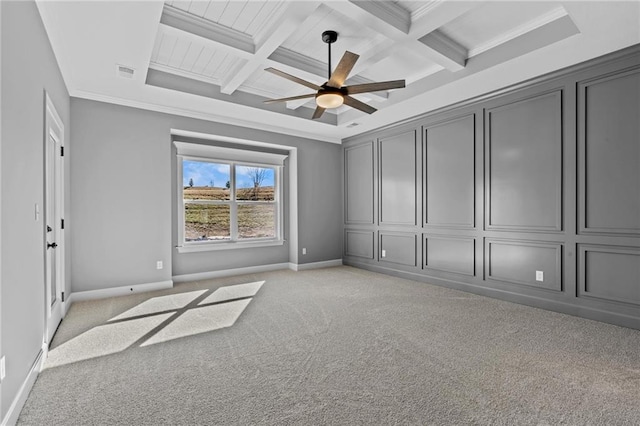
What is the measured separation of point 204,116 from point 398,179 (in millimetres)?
3224

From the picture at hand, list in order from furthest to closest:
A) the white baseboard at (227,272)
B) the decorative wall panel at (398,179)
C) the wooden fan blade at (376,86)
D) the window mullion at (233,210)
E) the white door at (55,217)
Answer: the window mullion at (233,210) → the decorative wall panel at (398,179) → the white baseboard at (227,272) → the white door at (55,217) → the wooden fan blade at (376,86)

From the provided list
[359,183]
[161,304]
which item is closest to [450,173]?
[359,183]

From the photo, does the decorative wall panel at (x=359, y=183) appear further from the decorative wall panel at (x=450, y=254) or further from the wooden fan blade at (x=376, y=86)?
the wooden fan blade at (x=376, y=86)

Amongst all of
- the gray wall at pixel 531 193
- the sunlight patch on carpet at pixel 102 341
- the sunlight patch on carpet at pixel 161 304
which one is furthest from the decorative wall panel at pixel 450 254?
the sunlight patch on carpet at pixel 102 341

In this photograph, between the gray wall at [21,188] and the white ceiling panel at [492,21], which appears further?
the white ceiling panel at [492,21]

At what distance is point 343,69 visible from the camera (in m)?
2.75

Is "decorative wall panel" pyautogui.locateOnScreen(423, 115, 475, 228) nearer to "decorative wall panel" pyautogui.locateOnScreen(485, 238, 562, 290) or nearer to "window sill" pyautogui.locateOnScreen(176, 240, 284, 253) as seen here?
"decorative wall panel" pyautogui.locateOnScreen(485, 238, 562, 290)

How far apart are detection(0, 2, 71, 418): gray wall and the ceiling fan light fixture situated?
7.03 feet

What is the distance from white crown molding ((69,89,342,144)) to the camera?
4078mm

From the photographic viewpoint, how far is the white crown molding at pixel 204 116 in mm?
4078

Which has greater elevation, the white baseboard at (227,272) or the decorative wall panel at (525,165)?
the decorative wall panel at (525,165)

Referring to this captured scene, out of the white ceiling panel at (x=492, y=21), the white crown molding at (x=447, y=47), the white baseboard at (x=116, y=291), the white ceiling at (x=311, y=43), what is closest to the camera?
the white ceiling at (x=311, y=43)

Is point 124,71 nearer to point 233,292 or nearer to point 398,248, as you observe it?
point 233,292

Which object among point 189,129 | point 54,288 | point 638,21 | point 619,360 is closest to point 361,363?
point 619,360
